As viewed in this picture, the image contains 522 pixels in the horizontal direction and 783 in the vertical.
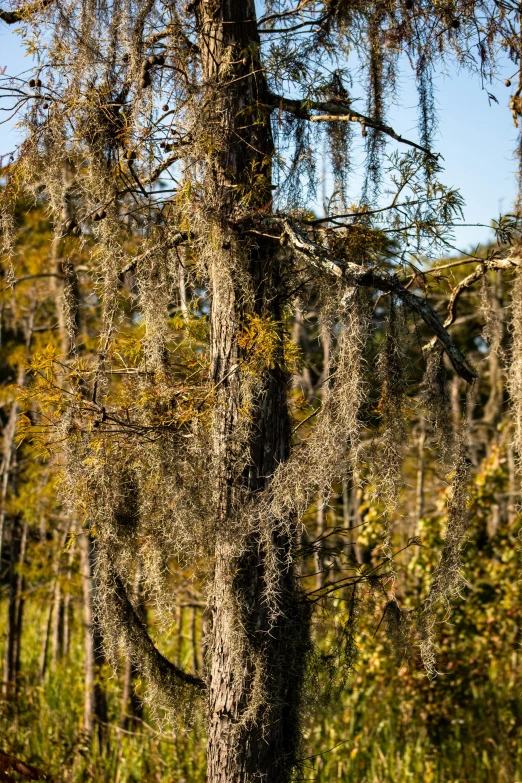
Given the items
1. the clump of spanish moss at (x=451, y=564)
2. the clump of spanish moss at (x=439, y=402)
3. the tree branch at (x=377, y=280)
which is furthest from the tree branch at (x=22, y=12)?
the clump of spanish moss at (x=451, y=564)

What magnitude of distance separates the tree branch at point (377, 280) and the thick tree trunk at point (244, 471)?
0.28 meters

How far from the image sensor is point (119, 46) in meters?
3.00

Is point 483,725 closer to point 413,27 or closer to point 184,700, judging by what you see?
point 184,700

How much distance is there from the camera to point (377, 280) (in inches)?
102

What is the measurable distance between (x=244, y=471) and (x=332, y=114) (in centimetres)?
142

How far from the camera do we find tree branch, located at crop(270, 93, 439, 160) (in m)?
2.90

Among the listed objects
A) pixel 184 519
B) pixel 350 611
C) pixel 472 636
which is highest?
pixel 184 519

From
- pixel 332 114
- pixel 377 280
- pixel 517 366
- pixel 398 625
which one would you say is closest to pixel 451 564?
pixel 398 625

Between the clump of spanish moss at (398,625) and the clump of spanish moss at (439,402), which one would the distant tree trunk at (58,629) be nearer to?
the clump of spanish moss at (398,625)

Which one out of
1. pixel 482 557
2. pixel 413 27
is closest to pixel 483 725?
pixel 482 557

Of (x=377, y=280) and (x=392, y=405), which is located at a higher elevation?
(x=377, y=280)

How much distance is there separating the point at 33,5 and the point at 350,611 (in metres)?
2.70

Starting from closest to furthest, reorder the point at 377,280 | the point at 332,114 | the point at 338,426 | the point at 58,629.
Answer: the point at 338,426 < the point at 377,280 < the point at 332,114 < the point at 58,629

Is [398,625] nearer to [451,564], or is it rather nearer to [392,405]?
[451,564]
